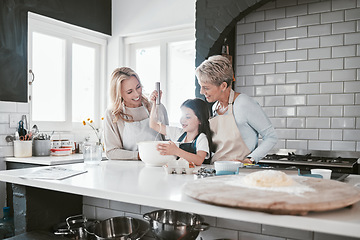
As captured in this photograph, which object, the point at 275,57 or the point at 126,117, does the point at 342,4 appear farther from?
the point at 126,117

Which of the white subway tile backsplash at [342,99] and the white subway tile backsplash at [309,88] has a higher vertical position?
the white subway tile backsplash at [309,88]

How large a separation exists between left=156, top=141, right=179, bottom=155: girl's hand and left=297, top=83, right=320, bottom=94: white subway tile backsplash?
6.35 feet

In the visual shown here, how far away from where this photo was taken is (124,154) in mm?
2666

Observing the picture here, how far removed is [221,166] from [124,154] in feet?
3.59

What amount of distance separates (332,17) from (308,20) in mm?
228

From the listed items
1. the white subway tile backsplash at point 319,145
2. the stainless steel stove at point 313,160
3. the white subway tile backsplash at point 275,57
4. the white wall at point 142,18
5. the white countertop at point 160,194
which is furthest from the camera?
the white wall at point 142,18

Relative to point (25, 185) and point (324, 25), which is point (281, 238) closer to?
point (25, 185)

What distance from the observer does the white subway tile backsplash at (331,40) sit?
130 inches

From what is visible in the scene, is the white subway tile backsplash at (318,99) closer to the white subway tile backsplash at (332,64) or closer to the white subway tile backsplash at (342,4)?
the white subway tile backsplash at (332,64)

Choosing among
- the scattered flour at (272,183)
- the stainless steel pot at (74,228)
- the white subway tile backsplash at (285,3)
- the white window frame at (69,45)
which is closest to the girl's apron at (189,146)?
the stainless steel pot at (74,228)

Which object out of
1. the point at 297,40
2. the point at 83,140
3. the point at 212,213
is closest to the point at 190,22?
the point at 297,40

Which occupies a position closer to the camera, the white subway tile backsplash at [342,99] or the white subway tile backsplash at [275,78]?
the white subway tile backsplash at [342,99]

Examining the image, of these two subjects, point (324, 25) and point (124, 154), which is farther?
point (324, 25)

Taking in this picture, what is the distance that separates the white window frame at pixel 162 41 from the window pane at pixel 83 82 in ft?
1.73
